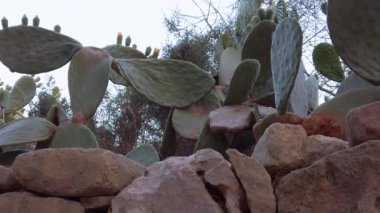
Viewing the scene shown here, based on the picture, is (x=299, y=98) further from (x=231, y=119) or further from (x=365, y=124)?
(x=365, y=124)

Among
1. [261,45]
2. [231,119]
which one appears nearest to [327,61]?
[261,45]

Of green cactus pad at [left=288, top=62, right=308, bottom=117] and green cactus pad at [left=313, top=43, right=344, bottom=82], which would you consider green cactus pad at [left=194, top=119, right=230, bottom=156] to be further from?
green cactus pad at [left=313, top=43, right=344, bottom=82]

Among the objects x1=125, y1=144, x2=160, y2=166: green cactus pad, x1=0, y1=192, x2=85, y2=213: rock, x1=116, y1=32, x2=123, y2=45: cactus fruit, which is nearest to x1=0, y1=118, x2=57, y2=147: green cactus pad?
x1=125, y1=144, x2=160, y2=166: green cactus pad

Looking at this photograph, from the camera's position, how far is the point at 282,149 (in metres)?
1.30

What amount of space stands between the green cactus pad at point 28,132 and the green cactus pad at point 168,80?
0.35 m

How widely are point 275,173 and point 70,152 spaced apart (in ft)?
1.31

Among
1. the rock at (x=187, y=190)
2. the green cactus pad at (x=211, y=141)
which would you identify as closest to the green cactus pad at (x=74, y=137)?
the green cactus pad at (x=211, y=141)

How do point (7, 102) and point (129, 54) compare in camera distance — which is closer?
point (129, 54)

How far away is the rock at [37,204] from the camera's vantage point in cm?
129

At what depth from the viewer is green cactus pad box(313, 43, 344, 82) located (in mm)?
2314

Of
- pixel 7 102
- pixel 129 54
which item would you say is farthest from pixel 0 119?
pixel 129 54

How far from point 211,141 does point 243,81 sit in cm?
22

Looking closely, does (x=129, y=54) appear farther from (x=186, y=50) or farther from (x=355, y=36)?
(x=186, y=50)

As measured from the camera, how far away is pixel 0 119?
12.1ft
